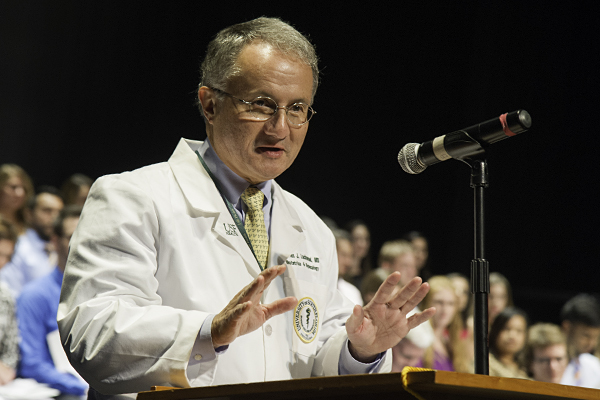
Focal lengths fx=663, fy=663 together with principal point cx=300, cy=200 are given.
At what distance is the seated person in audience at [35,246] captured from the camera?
4.25 metres

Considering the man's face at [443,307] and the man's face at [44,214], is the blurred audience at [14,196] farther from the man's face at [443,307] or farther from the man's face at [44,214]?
the man's face at [443,307]

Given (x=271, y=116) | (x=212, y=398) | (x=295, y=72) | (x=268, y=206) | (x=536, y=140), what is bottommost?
(x=212, y=398)

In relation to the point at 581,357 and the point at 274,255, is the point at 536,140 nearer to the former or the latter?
the point at 581,357

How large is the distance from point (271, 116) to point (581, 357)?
13.6 feet

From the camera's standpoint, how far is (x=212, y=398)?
3.93 feet

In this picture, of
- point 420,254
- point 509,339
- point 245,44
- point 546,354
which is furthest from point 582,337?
point 245,44

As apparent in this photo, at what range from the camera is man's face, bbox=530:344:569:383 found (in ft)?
16.1

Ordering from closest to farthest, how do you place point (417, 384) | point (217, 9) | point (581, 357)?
1. point (417, 384)
2. point (581, 357)
3. point (217, 9)

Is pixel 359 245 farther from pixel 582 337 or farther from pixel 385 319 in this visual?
pixel 385 319

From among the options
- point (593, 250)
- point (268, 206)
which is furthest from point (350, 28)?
point (268, 206)

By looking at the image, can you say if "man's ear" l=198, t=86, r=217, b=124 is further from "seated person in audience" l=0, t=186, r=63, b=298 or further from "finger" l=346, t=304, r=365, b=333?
"seated person in audience" l=0, t=186, r=63, b=298

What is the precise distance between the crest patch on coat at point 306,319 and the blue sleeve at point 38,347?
204 cm

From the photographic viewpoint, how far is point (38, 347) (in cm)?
366

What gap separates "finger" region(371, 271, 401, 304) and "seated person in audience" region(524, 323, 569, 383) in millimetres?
3720
